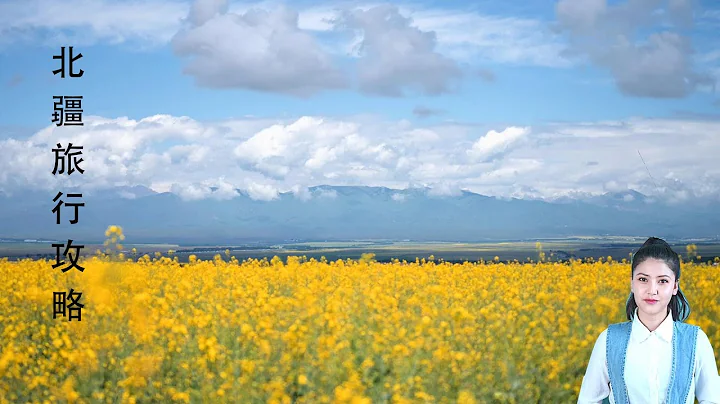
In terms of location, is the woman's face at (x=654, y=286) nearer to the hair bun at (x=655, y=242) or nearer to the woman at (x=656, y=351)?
the woman at (x=656, y=351)

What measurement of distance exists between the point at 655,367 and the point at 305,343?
3.40 m

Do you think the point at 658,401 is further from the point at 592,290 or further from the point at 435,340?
the point at 592,290

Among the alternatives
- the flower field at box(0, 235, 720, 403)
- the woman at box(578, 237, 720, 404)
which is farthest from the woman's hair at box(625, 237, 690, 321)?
the flower field at box(0, 235, 720, 403)

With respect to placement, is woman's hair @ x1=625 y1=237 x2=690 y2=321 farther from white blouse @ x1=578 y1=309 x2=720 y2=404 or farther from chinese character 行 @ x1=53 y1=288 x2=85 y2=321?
chinese character 行 @ x1=53 y1=288 x2=85 y2=321

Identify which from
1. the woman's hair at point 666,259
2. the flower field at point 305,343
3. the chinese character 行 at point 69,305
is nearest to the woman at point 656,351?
the woman's hair at point 666,259

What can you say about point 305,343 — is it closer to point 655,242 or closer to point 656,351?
point 656,351

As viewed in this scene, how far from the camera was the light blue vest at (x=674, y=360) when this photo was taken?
11.8 ft

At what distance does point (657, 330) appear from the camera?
363 cm

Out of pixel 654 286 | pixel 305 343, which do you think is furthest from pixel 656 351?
pixel 305 343

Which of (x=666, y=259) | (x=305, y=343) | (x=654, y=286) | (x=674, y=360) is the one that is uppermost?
(x=666, y=259)

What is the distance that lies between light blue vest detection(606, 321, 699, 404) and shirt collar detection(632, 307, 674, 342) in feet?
0.10

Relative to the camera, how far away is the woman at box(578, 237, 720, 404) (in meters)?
3.54

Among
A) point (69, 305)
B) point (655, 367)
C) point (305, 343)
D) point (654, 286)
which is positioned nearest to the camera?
point (654, 286)

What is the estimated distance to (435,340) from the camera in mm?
7000
